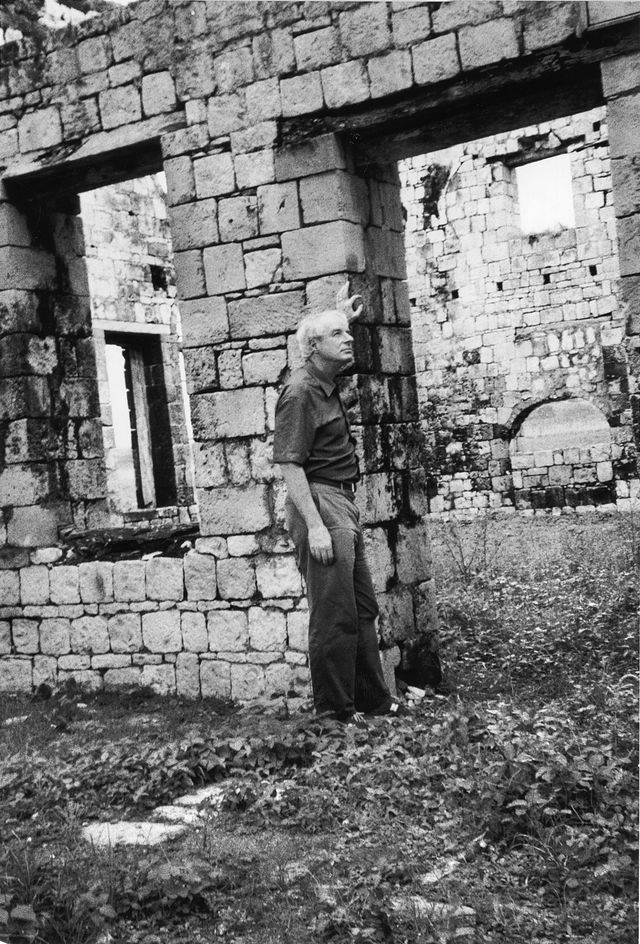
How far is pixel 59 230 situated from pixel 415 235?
7.64 metres

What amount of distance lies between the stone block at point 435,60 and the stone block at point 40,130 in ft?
8.69

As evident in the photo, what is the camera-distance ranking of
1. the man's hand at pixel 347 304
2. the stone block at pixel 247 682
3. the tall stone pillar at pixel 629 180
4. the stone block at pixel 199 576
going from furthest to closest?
the stone block at pixel 199 576
the stone block at pixel 247 682
the man's hand at pixel 347 304
the tall stone pillar at pixel 629 180

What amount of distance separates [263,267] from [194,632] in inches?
90.6

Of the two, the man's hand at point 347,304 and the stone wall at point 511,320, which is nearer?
the man's hand at point 347,304

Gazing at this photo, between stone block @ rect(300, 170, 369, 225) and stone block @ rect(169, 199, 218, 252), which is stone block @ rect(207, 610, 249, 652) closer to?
stone block @ rect(169, 199, 218, 252)

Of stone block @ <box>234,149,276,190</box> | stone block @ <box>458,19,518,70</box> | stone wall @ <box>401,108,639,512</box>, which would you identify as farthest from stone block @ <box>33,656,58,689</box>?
stone wall @ <box>401,108,639,512</box>

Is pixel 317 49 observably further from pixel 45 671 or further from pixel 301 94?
pixel 45 671

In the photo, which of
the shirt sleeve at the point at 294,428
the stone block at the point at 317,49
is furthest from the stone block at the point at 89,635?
the stone block at the point at 317,49

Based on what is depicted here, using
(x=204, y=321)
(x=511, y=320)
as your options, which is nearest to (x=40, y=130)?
(x=204, y=321)

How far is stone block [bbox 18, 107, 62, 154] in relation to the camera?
7410 mm

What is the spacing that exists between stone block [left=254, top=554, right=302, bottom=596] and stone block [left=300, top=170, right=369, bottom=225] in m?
2.01

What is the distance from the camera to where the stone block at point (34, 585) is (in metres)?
7.65

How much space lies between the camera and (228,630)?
6820 mm

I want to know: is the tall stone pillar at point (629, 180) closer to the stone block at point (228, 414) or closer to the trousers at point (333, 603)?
the trousers at point (333, 603)
